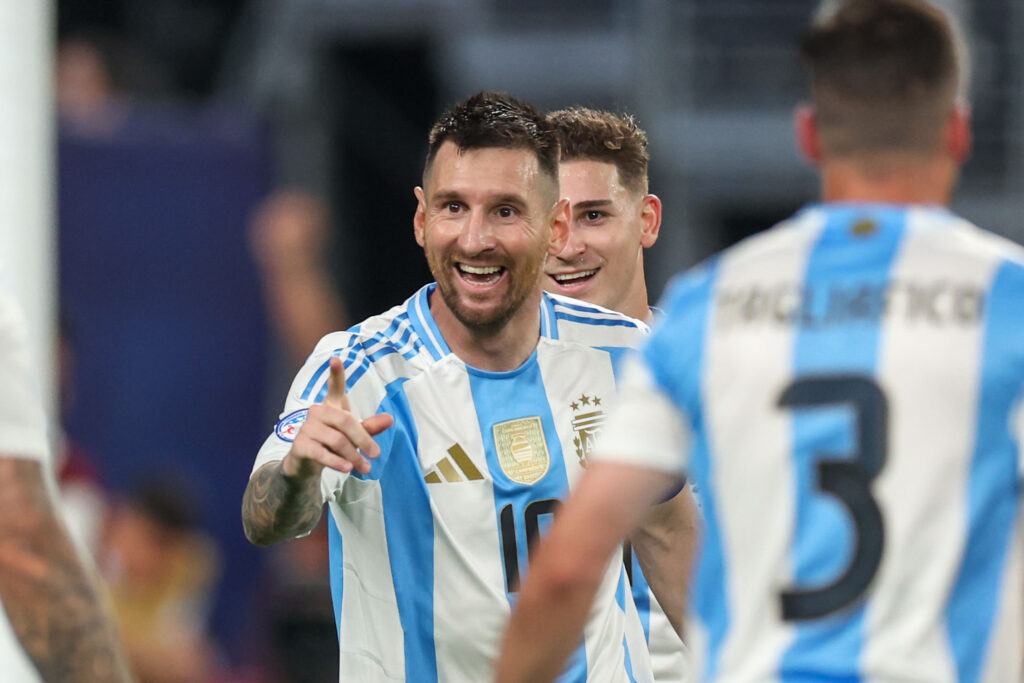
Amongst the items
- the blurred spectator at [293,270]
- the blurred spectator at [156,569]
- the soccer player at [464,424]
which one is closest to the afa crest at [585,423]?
the soccer player at [464,424]

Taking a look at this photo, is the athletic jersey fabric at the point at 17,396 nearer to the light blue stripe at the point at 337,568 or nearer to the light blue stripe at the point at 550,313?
the light blue stripe at the point at 337,568

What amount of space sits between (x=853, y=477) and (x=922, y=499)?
10 cm

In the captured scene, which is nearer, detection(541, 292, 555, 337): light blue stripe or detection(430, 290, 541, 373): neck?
detection(430, 290, 541, 373): neck

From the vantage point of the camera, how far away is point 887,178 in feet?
8.70

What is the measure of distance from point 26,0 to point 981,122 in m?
11.9

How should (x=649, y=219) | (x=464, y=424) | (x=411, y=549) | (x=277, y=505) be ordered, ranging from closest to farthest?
(x=277, y=505), (x=411, y=549), (x=464, y=424), (x=649, y=219)

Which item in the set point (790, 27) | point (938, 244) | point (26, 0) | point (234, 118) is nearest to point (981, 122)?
point (790, 27)

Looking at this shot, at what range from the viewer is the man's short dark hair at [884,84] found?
2633 millimetres

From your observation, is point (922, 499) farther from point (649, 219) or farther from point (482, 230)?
point (649, 219)

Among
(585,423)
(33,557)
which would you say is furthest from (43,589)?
(585,423)

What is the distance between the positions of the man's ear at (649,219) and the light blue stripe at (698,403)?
2.93 metres

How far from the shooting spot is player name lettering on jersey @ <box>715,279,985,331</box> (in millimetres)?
2520

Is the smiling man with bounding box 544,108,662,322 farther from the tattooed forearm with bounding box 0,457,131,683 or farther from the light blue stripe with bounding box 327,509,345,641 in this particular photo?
the tattooed forearm with bounding box 0,457,131,683

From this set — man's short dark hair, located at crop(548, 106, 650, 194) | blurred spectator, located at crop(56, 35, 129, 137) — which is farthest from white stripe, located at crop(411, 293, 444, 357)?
blurred spectator, located at crop(56, 35, 129, 137)
